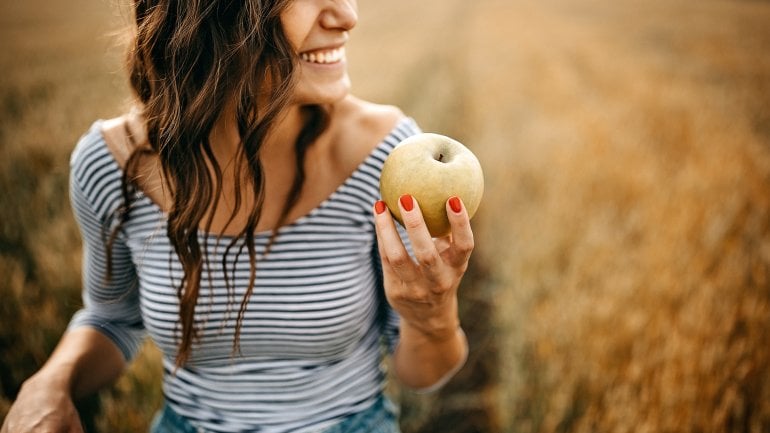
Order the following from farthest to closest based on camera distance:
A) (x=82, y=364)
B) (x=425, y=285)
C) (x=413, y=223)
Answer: (x=82, y=364) → (x=425, y=285) → (x=413, y=223)

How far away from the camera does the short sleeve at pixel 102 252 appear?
149 centimetres

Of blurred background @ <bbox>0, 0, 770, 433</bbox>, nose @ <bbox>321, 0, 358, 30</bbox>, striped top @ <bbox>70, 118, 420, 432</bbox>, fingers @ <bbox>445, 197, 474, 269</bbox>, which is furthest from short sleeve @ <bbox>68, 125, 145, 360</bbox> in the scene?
fingers @ <bbox>445, 197, 474, 269</bbox>

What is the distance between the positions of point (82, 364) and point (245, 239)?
583 millimetres

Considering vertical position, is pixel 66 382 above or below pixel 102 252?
below

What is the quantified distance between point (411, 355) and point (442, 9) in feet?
78.4

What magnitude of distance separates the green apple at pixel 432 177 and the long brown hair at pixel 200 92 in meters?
0.32

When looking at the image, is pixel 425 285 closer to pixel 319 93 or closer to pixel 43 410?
pixel 319 93

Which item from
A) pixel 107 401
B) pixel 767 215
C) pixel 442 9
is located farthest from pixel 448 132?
pixel 442 9

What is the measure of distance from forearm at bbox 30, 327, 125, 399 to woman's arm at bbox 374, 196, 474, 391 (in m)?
0.85

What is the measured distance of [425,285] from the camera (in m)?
1.21

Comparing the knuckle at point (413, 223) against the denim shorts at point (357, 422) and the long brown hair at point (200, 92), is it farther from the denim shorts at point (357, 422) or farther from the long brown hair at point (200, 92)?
the denim shorts at point (357, 422)

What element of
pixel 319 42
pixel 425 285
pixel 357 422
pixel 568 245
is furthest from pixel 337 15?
pixel 568 245

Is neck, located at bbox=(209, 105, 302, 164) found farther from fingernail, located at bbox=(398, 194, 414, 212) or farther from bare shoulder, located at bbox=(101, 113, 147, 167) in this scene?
fingernail, located at bbox=(398, 194, 414, 212)

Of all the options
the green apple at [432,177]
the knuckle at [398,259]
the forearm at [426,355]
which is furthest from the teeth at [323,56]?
the forearm at [426,355]
